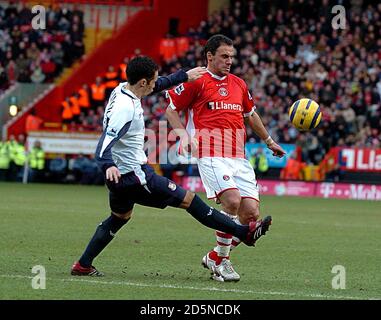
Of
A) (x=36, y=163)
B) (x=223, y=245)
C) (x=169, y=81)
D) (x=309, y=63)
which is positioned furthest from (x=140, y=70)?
(x=309, y=63)

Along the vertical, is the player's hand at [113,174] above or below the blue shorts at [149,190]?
above

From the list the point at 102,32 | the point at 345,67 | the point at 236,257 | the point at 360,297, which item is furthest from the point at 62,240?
the point at 102,32

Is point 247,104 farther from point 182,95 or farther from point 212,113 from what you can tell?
point 182,95

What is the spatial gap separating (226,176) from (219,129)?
52cm

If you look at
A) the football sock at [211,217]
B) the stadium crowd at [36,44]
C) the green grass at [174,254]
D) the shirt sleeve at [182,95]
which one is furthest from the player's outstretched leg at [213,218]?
the stadium crowd at [36,44]

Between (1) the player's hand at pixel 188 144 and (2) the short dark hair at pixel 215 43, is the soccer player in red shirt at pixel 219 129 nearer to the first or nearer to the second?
(2) the short dark hair at pixel 215 43

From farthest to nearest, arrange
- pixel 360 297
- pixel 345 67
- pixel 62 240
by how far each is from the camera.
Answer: pixel 345 67
pixel 62 240
pixel 360 297

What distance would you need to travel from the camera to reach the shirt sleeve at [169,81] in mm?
10159

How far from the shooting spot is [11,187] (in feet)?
88.1

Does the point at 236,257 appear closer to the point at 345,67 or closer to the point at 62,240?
the point at 62,240

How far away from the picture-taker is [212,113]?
419 inches

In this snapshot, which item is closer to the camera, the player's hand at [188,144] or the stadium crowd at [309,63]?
the player's hand at [188,144]

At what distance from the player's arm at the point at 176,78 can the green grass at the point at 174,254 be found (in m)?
1.84
